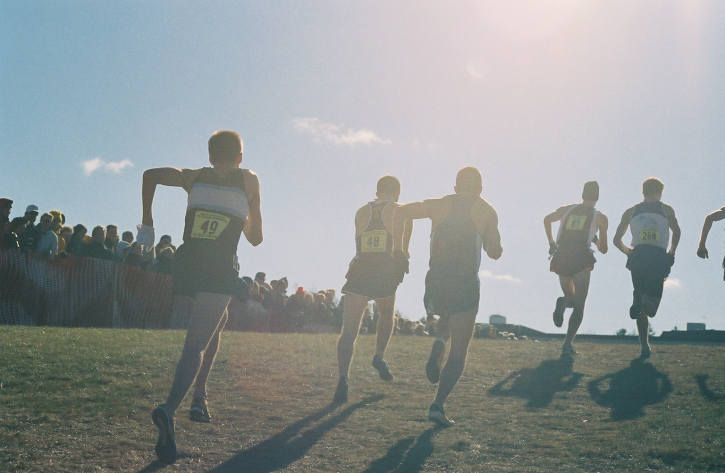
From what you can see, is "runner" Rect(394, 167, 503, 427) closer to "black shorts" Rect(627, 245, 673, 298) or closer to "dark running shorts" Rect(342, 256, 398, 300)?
"dark running shorts" Rect(342, 256, 398, 300)

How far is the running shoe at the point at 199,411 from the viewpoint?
5.68 m

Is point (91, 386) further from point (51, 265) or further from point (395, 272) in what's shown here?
point (51, 265)

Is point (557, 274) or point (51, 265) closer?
point (557, 274)

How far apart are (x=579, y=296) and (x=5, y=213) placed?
1017 centimetres

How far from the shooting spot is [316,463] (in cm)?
529

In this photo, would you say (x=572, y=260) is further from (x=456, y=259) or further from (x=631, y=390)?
(x=456, y=259)

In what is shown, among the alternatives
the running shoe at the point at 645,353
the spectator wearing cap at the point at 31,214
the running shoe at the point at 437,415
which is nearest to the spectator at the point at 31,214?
the spectator wearing cap at the point at 31,214

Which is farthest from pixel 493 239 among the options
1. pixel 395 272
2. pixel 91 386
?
pixel 91 386

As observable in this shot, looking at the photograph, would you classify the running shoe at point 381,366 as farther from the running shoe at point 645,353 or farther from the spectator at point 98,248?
the spectator at point 98,248

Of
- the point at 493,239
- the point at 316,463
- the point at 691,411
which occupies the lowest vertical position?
the point at 316,463

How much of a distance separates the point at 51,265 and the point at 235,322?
5.36m

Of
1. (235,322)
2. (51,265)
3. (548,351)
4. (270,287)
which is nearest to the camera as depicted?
(548,351)

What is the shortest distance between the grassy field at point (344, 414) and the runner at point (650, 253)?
0.82 m

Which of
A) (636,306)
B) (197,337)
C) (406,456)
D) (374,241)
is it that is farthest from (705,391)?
(197,337)
